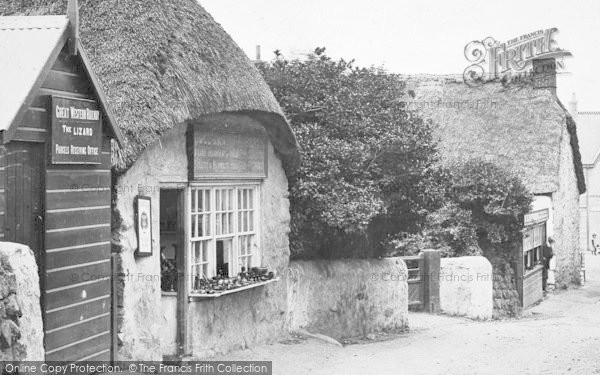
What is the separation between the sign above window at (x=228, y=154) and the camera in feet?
35.0

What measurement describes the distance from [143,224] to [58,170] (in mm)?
2152

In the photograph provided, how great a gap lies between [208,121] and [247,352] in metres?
3.11

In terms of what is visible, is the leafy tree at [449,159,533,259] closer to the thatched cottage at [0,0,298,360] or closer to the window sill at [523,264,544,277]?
the window sill at [523,264,544,277]

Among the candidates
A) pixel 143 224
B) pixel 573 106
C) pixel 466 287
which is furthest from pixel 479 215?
pixel 573 106

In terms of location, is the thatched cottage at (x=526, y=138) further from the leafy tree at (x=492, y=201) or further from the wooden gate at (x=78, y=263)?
the wooden gate at (x=78, y=263)

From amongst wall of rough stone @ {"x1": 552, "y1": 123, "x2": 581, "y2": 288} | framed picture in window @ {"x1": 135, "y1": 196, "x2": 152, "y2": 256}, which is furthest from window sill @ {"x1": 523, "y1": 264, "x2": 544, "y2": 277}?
framed picture in window @ {"x1": 135, "y1": 196, "x2": 152, "y2": 256}

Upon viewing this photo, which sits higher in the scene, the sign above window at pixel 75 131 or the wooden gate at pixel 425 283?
the sign above window at pixel 75 131

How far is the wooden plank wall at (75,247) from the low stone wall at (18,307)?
1.49m

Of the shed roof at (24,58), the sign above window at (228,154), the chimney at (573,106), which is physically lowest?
the sign above window at (228,154)

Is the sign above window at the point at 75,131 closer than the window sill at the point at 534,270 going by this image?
Yes

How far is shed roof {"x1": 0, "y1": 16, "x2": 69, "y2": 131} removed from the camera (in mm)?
6723

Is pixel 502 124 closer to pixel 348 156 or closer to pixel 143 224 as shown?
pixel 348 156

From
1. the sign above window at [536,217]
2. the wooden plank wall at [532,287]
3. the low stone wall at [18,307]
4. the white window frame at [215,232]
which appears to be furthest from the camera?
the wooden plank wall at [532,287]

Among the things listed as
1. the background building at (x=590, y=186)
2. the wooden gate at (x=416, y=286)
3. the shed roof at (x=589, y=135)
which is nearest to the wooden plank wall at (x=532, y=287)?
the wooden gate at (x=416, y=286)
